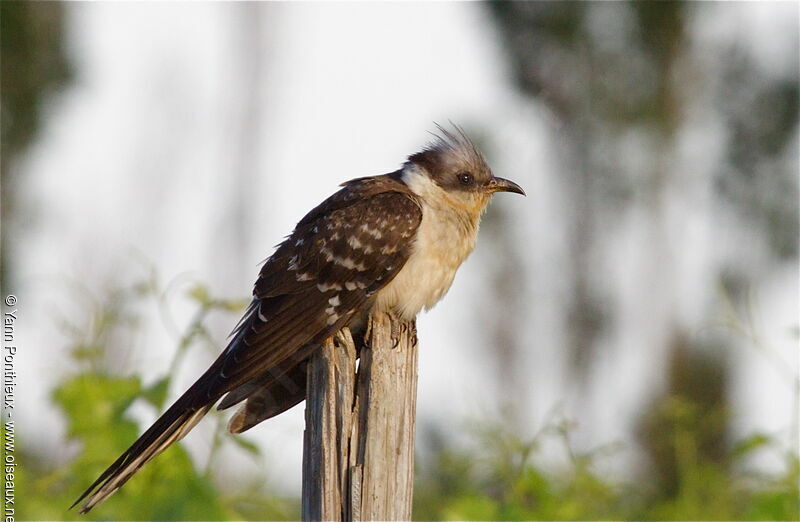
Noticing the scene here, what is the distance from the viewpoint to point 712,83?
1559 cm

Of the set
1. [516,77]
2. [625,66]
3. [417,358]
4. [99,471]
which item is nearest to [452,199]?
[417,358]

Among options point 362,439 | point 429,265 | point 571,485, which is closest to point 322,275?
point 429,265

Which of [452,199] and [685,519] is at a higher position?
[452,199]

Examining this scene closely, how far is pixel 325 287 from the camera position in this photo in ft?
13.4

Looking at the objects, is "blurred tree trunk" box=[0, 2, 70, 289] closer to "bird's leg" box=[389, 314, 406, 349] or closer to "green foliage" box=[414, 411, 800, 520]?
"green foliage" box=[414, 411, 800, 520]

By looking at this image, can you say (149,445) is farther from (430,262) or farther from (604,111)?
(604,111)

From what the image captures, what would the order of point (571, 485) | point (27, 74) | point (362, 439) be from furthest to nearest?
point (27, 74)
point (571, 485)
point (362, 439)

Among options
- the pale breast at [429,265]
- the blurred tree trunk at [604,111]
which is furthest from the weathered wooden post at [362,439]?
the blurred tree trunk at [604,111]

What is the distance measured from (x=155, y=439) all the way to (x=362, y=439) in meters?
0.82

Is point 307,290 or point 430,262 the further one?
point 430,262

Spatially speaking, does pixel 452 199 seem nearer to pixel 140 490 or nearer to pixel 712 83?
pixel 140 490

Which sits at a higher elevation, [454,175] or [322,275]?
[454,175]

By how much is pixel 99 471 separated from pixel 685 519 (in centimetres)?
269

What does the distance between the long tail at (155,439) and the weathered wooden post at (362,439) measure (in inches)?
19.7
